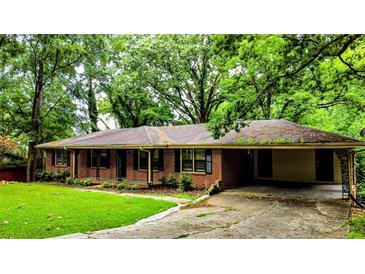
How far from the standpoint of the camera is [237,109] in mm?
7773

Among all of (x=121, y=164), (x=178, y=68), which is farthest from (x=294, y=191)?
(x=178, y=68)

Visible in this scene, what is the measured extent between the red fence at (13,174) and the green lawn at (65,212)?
5505 mm

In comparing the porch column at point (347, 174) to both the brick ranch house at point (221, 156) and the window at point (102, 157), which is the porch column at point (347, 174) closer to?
the brick ranch house at point (221, 156)

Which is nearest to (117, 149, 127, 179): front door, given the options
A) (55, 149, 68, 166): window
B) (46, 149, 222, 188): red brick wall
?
(46, 149, 222, 188): red brick wall

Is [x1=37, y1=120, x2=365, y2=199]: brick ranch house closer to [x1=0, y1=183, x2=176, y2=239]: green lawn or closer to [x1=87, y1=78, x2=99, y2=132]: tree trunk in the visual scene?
[x1=87, y1=78, x2=99, y2=132]: tree trunk

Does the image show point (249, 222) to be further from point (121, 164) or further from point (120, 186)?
point (121, 164)

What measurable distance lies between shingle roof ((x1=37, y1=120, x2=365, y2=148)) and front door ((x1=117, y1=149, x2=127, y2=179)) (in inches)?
30.1

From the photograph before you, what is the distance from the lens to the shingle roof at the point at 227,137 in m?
9.50

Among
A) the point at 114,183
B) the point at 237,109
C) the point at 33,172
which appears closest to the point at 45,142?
the point at 33,172

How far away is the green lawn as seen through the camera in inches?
242

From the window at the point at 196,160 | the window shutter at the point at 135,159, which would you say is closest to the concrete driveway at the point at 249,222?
the window at the point at 196,160

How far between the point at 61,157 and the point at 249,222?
13.3 metres

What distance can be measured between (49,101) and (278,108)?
1257cm
